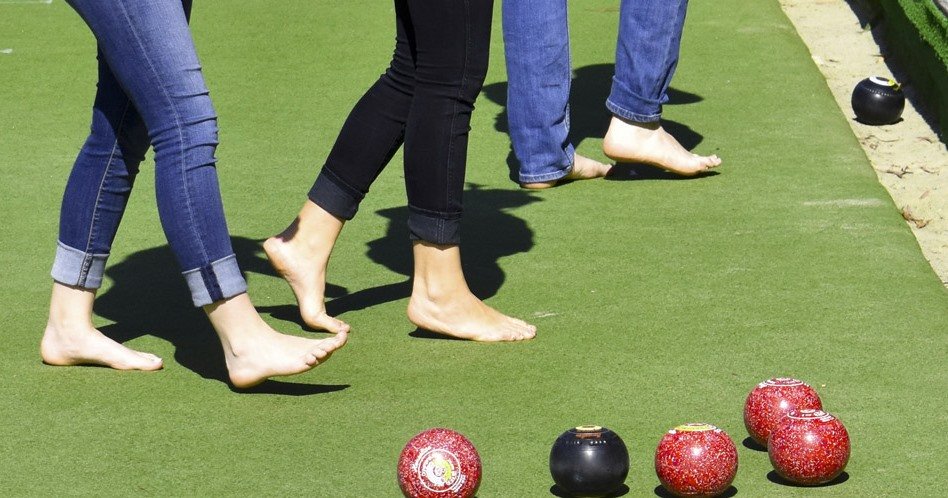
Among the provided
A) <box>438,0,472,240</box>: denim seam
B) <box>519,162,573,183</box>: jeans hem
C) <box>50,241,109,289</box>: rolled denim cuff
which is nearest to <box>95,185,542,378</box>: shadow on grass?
<box>519,162,573,183</box>: jeans hem

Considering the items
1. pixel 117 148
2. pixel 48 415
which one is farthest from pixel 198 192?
pixel 48 415

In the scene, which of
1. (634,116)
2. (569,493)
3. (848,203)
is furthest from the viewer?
(634,116)

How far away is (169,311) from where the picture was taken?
15.3 feet

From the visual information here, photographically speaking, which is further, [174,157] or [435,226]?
[435,226]

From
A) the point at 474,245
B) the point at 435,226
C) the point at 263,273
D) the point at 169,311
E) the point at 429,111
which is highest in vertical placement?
the point at 429,111

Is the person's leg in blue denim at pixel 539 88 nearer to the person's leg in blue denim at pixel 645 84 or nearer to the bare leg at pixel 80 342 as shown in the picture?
the person's leg in blue denim at pixel 645 84

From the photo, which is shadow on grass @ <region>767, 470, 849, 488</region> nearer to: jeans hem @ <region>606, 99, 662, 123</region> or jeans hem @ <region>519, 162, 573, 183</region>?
jeans hem @ <region>519, 162, 573, 183</region>

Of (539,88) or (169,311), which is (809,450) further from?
(539,88)

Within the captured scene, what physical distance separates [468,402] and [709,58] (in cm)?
448

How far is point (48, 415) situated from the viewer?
12.4 ft

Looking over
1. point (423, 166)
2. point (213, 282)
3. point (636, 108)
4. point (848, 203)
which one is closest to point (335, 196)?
point (423, 166)

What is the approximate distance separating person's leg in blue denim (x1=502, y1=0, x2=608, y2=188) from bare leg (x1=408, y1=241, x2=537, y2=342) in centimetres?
172

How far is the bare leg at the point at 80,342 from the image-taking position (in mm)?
4102

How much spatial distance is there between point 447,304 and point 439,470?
1171 mm
